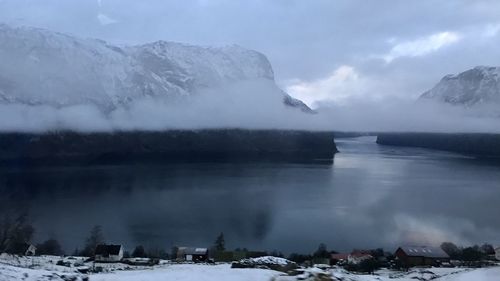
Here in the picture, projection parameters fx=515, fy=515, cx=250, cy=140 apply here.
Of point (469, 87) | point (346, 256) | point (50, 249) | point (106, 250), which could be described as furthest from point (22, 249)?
point (469, 87)

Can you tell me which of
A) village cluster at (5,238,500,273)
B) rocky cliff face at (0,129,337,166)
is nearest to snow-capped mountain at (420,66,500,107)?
rocky cliff face at (0,129,337,166)

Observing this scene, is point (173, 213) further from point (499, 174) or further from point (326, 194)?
point (499, 174)

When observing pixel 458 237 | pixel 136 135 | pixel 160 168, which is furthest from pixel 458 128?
pixel 458 237

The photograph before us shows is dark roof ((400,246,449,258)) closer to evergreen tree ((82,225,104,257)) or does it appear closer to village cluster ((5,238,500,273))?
village cluster ((5,238,500,273))

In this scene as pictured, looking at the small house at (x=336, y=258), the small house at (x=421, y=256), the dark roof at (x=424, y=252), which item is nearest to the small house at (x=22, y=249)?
the small house at (x=336, y=258)

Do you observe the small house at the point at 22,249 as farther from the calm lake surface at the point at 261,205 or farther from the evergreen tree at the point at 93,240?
the calm lake surface at the point at 261,205
